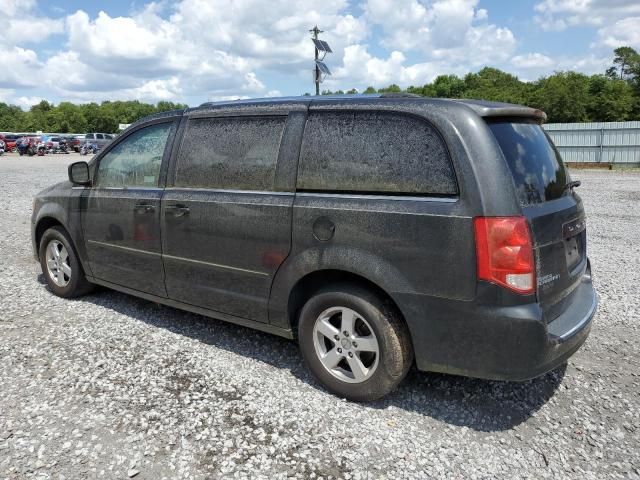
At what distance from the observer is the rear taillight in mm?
2758

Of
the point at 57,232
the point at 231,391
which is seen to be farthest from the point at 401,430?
the point at 57,232

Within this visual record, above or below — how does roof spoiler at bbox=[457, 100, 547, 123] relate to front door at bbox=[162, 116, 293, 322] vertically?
above

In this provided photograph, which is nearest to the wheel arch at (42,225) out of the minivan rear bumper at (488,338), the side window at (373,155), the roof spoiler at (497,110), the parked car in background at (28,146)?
the side window at (373,155)

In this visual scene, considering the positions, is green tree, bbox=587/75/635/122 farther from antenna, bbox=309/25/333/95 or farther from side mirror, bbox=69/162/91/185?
side mirror, bbox=69/162/91/185

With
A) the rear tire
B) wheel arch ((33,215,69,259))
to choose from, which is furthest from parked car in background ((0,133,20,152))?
the rear tire

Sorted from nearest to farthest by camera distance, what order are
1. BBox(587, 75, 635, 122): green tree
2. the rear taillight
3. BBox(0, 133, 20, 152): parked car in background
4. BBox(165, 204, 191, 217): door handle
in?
the rear taillight
BBox(165, 204, 191, 217): door handle
BBox(587, 75, 635, 122): green tree
BBox(0, 133, 20, 152): parked car in background

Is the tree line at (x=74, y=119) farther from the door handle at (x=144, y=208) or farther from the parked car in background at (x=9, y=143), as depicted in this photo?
the door handle at (x=144, y=208)

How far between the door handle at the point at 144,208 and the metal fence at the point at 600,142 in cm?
2285

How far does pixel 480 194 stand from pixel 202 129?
2.32 metres

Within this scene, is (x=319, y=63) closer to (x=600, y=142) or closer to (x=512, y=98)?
(x=600, y=142)

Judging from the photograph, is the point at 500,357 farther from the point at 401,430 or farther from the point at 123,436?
the point at 123,436

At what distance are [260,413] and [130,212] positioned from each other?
86.6 inches

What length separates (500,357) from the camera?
2.85m

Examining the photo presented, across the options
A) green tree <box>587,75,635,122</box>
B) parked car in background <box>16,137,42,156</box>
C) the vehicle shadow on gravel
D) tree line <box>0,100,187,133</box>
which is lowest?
the vehicle shadow on gravel
